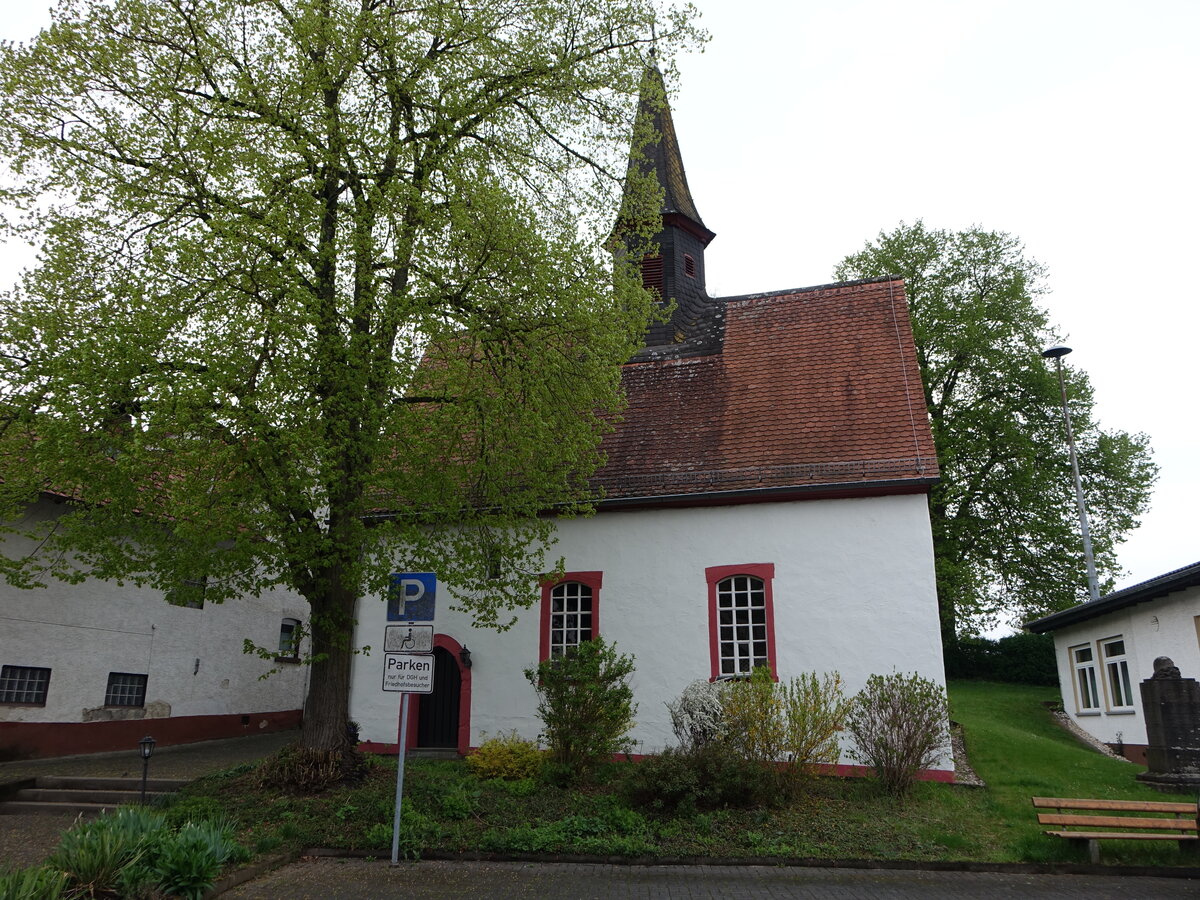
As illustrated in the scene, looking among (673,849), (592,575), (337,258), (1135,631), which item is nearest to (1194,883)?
(673,849)

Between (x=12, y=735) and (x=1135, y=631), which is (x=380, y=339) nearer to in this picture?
(x=12, y=735)

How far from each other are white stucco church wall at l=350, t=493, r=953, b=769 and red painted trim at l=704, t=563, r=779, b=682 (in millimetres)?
81

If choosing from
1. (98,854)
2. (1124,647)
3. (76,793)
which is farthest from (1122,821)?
(76,793)

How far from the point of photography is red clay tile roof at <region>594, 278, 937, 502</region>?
13.7 m

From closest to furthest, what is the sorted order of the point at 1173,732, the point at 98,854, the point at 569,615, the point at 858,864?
the point at 98,854, the point at 858,864, the point at 1173,732, the point at 569,615

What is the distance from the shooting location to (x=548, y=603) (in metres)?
14.8

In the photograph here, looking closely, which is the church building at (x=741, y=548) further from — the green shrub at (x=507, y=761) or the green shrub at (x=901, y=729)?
the green shrub at (x=507, y=761)

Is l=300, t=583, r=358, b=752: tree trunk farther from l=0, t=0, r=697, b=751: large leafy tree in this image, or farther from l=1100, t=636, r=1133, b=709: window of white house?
l=1100, t=636, r=1133, b=709: window of white house

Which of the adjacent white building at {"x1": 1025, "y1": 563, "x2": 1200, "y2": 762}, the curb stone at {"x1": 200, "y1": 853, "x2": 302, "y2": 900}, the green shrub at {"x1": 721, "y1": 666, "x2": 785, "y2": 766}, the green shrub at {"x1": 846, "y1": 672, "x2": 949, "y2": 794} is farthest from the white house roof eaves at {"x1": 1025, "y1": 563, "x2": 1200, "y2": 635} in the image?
the curb stone at {"x1": 200, "y1": 853, "x2": 302, "y2": 900}

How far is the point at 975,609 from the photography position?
76.9ft

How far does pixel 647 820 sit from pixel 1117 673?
38.1 feet

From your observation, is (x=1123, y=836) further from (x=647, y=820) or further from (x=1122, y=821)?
(x=647, y=820)

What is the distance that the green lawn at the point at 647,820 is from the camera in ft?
27.9

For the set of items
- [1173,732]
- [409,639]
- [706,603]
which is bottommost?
[1173,732]
